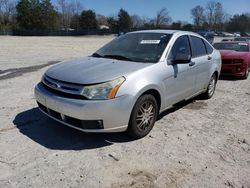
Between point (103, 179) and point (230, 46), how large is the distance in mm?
8989

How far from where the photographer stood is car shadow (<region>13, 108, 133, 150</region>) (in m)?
3.80

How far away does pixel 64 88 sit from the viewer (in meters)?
3.63

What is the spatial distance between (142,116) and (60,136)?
1308mm

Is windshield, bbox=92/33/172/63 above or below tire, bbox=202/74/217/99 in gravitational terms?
above

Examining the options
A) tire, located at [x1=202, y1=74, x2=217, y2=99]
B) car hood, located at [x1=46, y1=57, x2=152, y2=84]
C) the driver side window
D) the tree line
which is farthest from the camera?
the tree line

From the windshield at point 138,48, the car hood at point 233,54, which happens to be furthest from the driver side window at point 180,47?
the car hood at point 233,54

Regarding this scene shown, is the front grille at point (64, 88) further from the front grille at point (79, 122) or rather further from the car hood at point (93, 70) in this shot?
the front grille at point (79, 122)

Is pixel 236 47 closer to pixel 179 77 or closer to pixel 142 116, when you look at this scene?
pixel 179 77

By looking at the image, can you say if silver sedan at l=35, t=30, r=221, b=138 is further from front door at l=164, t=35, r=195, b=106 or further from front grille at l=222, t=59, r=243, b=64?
front grille at l=222, t=59, r=243, b=64

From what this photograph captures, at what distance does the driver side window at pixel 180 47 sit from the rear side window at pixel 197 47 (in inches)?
9.5

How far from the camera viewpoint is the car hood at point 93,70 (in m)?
3.59

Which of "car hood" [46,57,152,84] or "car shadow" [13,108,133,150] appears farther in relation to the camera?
"car shadow" [13,108,133,150]

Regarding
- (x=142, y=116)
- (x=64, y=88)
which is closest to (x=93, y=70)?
(x=64, y=88)

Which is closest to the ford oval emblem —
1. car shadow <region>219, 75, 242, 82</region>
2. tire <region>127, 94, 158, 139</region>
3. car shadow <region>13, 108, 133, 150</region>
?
car shadow <region>13, 108, 133, 150</region>
